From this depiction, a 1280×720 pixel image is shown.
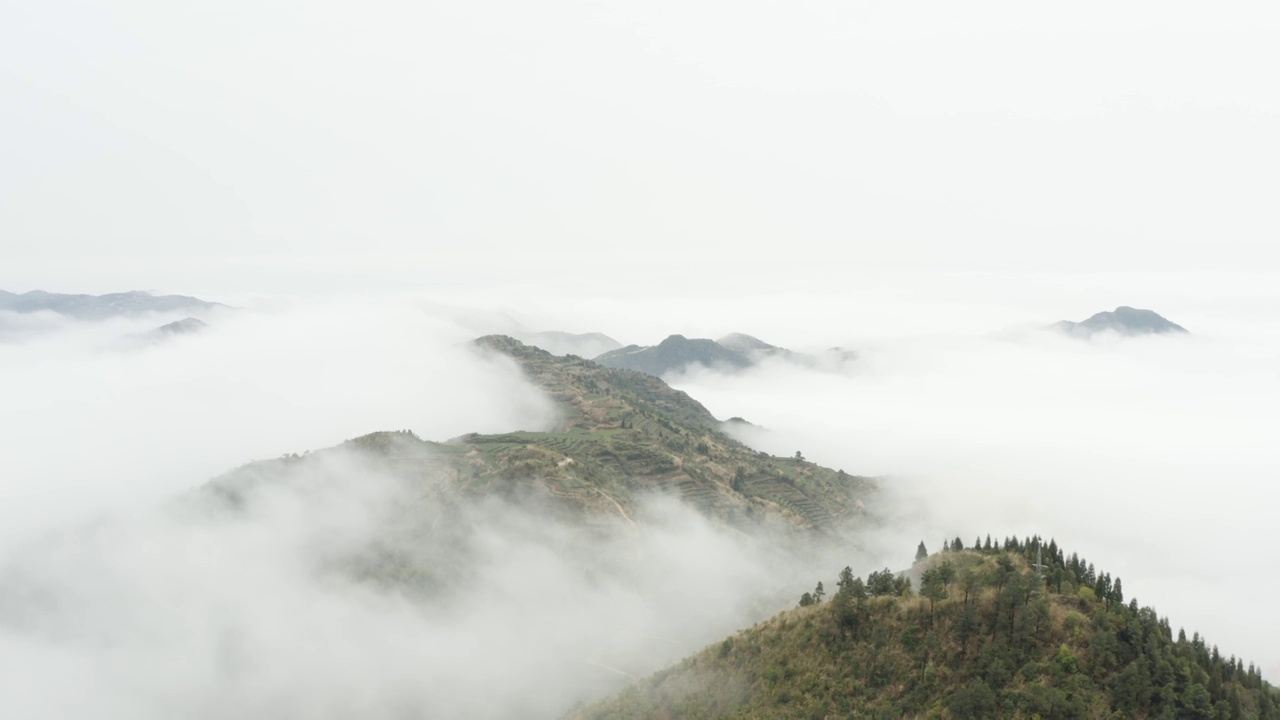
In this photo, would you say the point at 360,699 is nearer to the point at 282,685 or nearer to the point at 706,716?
the point at 282,685

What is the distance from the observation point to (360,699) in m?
184

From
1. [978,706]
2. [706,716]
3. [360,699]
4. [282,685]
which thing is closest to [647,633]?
[360,699]

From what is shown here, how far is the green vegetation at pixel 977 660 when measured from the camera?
71.7 meters

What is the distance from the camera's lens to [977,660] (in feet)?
264

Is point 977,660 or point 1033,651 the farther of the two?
point 977,660

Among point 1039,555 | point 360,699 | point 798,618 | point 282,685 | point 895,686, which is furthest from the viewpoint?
point 282,685

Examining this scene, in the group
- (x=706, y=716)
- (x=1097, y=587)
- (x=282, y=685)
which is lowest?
(x=282, y=685)

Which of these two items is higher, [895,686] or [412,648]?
[895,686]

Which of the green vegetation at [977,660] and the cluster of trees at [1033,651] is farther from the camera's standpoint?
the green vegetation at [977,660]

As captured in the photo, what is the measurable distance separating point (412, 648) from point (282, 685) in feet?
136

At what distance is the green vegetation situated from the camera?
71688 mm

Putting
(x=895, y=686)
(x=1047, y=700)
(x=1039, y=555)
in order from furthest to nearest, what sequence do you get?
(x=1039, y=555)
(x=895, y=686)
(x=1047, y=700)

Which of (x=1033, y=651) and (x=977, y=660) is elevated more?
(x=1033, y=651)

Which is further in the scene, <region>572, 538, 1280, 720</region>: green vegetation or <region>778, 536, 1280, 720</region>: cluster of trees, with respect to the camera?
<region>572, 538, 1280, 720</region>: green vegetation
